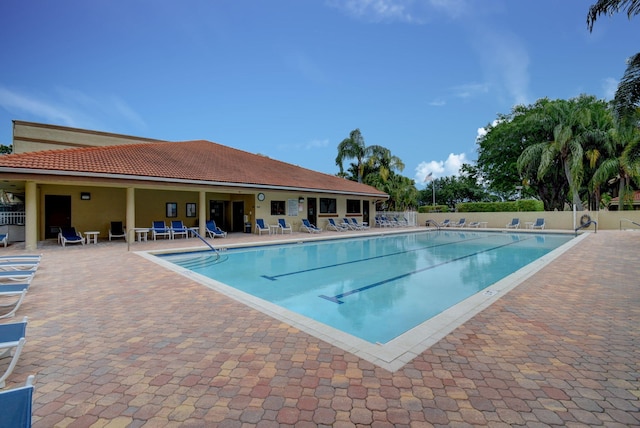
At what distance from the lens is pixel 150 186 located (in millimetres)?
14039

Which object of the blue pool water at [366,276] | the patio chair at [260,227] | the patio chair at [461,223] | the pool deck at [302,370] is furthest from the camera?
the patio chair at [461,223]

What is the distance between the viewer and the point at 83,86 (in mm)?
25438

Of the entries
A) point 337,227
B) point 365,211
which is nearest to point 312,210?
point 337,227

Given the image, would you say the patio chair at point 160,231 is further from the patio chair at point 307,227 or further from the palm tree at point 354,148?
the palm tree at point 354,148

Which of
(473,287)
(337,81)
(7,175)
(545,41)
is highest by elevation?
(337,81)

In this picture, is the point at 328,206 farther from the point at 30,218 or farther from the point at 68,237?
the point at 30,218

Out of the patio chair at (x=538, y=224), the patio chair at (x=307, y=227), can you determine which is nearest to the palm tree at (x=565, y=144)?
the patio chair at (x=538, y=224)

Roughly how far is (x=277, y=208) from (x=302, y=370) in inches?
687

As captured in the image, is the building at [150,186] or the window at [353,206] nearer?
the building at [150,186]

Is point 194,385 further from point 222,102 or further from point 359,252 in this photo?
point 222,102

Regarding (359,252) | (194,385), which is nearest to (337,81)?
(359,252)

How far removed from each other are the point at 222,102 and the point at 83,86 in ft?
37.1

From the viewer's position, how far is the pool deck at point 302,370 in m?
2.36

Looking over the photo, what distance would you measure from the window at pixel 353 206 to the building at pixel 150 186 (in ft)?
0.26
